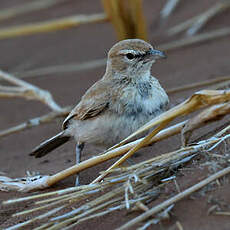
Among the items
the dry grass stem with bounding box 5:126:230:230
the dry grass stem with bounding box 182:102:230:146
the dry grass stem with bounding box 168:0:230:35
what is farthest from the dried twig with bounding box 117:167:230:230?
the dry grass stem with bounding box 168:0:230:35

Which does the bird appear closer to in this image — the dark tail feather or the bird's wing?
the bird's wing

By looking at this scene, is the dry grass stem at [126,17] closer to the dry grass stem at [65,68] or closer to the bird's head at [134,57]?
the dry grass stem at [65,68]

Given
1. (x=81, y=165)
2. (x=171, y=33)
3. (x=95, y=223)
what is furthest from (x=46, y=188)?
(x=171, y=33)

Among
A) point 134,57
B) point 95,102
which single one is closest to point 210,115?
point 95,102

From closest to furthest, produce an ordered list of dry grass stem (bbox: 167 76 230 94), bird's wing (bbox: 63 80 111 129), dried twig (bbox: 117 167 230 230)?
dried twig (bbox: 117 167 230 230)
bird's wing (bbox: 63 80 111 129)
dry grass stem (bbox: 167 76 230 94)

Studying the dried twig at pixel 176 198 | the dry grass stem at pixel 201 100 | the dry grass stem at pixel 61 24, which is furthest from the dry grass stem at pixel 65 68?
the dried twig at pixel 176 198

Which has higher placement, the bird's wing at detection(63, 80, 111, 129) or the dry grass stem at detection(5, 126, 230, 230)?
the bird's wing at detection(63, 80, 111, 129)

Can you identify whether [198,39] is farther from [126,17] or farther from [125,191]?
[125,191]

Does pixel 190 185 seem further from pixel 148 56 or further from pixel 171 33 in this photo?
pixel 171 33
